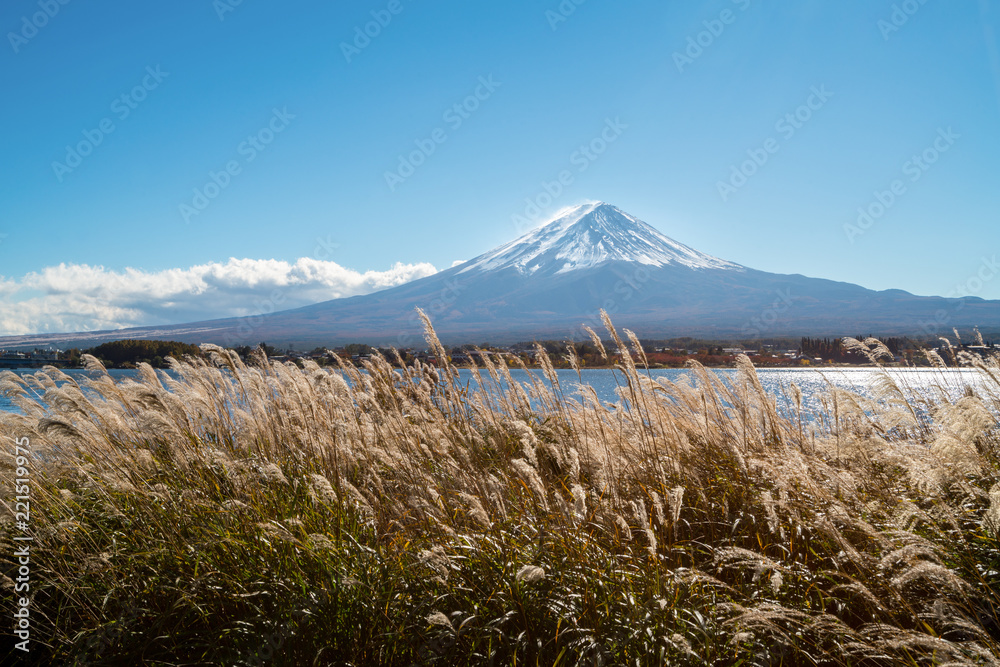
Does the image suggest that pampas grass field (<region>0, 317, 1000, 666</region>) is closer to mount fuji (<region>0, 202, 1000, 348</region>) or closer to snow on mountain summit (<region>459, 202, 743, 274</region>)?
mount fuji (<region>0, 202, 1000, 348</region>)

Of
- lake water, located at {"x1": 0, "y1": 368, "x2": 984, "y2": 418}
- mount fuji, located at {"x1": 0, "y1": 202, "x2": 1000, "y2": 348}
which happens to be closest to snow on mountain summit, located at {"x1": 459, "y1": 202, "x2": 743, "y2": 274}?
mount fuji, located at {"x1": 0, "y1": 202, "x2": 1000, "y2": 348}

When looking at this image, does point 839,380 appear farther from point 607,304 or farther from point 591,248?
point 591,248

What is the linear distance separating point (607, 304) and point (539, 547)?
308ft

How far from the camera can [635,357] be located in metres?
4.01

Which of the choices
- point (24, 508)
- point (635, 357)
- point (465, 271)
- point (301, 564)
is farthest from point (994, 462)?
point (465, 271)

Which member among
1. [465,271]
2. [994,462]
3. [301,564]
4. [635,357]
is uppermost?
[465,271]

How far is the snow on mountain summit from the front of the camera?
118m

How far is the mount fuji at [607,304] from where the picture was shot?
71562 mm

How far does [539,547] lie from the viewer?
263 centimetres

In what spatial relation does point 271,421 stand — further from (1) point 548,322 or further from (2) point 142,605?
(1) point 548,322

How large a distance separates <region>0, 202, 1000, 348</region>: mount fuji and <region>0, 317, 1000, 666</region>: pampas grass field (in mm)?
58257

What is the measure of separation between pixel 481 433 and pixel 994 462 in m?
4.25

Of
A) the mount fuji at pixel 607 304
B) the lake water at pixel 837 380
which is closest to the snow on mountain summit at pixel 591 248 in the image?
the mount fuji at pixel 607 304

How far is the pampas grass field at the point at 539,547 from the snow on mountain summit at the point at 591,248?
4366 inches
